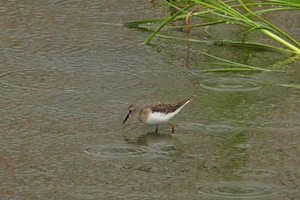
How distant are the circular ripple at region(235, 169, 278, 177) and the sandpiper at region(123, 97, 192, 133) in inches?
45.6

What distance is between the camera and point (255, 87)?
30.7 ft

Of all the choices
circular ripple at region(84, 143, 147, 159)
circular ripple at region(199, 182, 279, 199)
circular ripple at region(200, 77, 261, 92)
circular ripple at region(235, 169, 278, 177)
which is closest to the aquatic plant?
circular ripple at region(200, 77, 261, 92)

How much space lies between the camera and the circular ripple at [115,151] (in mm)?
7680

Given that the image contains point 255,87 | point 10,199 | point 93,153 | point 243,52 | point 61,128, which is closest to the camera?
point 10,199

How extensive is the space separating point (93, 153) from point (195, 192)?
1.15 meters

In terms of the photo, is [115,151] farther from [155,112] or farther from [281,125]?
[281,125]

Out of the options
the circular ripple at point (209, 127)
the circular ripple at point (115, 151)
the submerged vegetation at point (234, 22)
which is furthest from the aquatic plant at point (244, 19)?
the circular ripple at point (115, 151)

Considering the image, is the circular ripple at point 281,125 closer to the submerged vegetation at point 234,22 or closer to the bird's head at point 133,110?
the bird's head at point 133,110

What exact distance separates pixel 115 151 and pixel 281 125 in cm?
154

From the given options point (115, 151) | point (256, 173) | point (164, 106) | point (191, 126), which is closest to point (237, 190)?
point (256, 173)

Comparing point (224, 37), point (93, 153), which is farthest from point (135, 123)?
point (224, 37)

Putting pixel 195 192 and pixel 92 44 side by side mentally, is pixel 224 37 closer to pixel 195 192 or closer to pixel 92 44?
pixel 92 44

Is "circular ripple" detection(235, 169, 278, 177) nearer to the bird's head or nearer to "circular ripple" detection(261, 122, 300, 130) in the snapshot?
"circular ripple" detection(261, 122, 300, 130)

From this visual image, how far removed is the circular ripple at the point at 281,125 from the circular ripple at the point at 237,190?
1299 millimetres
